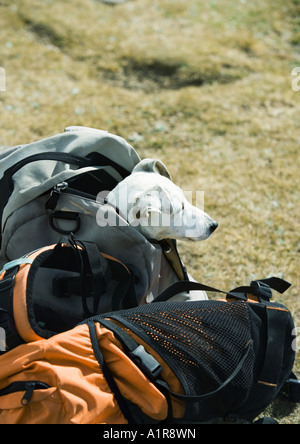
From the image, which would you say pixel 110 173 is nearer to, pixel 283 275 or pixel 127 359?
pixel 127 359

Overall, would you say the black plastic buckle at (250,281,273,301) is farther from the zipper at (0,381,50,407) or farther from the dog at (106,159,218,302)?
the zipper at (0,381,50,407)

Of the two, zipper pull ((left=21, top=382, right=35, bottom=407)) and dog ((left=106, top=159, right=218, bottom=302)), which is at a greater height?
dog ((left=106, top=159, right=218, bottom=302))

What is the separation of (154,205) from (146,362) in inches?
39.6

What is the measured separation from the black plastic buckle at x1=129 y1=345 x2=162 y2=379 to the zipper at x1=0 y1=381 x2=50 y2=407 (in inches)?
15.4

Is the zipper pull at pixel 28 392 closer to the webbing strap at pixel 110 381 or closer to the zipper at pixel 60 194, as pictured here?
the webbing strap at pixel 110 381

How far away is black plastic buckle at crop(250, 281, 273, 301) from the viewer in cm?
248

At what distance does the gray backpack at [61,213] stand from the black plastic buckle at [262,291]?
565mm

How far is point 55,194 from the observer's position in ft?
8.26

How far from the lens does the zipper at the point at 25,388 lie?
1855 mm

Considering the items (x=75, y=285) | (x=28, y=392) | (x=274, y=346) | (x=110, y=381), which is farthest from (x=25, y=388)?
(x=274, y=346)

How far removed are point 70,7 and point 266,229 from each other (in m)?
4.50

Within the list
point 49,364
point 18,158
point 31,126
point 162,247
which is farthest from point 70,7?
point 49,364

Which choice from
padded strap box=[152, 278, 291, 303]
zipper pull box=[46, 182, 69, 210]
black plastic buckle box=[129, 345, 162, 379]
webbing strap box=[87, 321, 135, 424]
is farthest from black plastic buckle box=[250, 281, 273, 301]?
zipper pull box=[46, 182, 69, 210]

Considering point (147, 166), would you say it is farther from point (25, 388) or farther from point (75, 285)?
point (25, 388)
